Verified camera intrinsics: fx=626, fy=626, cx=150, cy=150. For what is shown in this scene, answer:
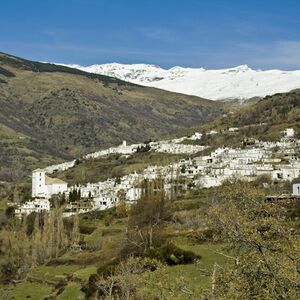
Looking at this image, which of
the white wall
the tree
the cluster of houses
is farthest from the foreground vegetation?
the white wall

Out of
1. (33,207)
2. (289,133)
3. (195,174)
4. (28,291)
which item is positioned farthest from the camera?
(289,133)

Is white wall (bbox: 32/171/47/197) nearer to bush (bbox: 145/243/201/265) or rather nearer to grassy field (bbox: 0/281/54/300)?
grassy field (bbox: 0/281/54/300)

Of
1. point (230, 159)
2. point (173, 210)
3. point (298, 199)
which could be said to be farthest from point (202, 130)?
point (298, 199)

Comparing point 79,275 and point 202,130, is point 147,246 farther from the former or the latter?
point 202,130

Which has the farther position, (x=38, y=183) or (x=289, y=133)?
(x=289, y=133)

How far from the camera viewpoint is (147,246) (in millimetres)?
40531

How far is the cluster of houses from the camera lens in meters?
83.6

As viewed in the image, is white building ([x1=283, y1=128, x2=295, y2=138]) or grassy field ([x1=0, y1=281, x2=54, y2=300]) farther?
white building ([x1=283, y1=128, x2=295, y2=138])

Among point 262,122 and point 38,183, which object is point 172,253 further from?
point 262,122

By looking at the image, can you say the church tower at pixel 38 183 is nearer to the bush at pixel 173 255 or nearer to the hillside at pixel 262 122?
the hillside at pixel 262 122

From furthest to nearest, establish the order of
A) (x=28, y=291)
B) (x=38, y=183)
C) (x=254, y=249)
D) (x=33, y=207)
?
(x=38, y=183)
(x=33, y=207)
(x=28, y=291)
(x=254, y=249)

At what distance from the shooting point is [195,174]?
95.6 m

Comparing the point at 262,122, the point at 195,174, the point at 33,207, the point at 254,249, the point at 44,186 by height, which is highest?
the point at 262,122

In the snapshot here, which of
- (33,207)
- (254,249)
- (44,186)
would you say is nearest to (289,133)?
(44,186)
